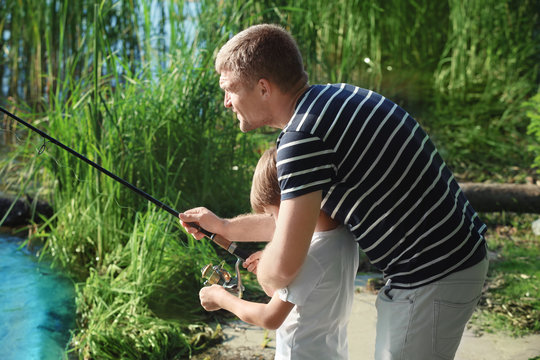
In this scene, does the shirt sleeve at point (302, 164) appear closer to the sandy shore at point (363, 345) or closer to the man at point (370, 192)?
the man at point (370, 192)

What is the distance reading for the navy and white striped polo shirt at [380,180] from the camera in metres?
1.62

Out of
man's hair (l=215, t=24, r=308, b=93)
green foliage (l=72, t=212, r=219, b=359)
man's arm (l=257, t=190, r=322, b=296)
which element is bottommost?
green foliage (l=72, t=212, r=219, b=359)

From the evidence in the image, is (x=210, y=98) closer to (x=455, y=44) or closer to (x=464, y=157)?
(x=464, y=157)

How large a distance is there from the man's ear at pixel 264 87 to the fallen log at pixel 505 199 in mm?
3169

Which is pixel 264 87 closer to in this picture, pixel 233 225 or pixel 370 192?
pixel 370 192

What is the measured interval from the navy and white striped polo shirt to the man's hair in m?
0.07

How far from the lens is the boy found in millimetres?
1800

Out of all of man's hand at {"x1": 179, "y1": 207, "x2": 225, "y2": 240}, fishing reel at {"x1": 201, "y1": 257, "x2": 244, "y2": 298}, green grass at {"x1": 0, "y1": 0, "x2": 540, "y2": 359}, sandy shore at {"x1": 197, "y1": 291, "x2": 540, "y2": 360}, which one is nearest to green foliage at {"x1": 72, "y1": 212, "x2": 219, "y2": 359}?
green grass at {"x1": 0, "y1": 0, "x2": 540, "y2": 359}

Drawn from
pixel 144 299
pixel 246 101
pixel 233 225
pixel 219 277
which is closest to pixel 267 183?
pixel 246 101

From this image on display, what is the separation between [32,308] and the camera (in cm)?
357

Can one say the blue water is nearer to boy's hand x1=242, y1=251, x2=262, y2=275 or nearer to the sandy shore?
the sandy shore

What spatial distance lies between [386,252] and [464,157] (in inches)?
167

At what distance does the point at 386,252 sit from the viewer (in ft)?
5.69

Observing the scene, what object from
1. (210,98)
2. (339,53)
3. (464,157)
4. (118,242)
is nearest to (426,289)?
(118,242)
